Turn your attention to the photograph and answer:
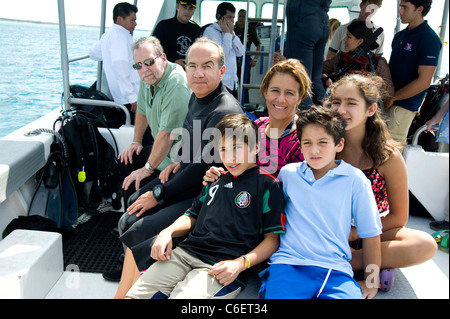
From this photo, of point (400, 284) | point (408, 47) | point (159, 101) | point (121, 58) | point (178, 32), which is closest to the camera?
point (400, 284)

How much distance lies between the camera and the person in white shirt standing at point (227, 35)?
172 inches

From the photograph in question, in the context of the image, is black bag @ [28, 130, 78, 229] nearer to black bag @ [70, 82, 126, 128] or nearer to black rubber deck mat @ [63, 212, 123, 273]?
black rubber deck mat @ [63, 212, 123, 273]

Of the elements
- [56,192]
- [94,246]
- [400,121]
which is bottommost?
[94,246]

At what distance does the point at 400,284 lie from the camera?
1.71m

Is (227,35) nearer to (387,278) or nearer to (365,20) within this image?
(365,20)

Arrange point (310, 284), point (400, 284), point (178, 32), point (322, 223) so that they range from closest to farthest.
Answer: point (310, 284) < point (322, 223) < point (400, 284) < point (178, 32)

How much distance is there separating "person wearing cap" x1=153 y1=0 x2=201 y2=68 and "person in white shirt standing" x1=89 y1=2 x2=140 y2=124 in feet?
1.42

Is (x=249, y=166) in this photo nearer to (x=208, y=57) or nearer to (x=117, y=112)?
(x=208, y=57)

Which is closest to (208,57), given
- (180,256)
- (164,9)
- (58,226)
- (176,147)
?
(176,147)

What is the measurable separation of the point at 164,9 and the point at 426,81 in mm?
3628

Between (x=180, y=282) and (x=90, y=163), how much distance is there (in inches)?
68.6

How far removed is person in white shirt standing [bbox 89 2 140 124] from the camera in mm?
3586

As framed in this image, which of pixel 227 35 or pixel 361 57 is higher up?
pixel 227 35

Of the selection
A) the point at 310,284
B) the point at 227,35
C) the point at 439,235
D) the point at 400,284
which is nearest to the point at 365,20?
the point at 227,35
